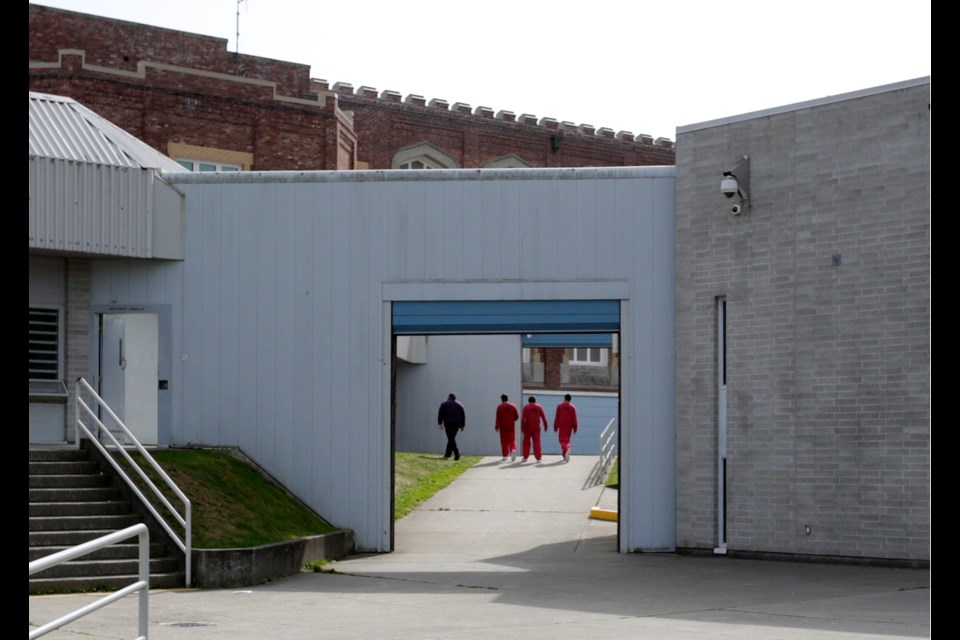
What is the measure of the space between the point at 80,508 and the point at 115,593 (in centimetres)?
795

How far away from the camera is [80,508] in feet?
51.8

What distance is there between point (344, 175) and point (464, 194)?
1751 mm

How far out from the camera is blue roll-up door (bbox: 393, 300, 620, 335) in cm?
1895

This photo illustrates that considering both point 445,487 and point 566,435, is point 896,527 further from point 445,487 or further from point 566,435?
point 566,435

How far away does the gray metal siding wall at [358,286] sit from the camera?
18.8m

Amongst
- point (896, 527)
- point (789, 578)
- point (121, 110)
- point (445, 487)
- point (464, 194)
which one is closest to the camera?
point (789, 578)

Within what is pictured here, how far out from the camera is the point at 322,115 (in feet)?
127

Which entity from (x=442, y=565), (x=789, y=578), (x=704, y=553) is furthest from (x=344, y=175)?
(x=789, y=578)

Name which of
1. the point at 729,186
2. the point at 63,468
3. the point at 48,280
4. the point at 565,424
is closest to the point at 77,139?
the point at 48,280

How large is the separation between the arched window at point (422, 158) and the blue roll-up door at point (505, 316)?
29512 mm

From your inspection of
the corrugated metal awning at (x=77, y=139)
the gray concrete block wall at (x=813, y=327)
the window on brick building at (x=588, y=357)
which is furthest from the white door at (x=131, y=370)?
the window on brick building at (x=588, y=357)

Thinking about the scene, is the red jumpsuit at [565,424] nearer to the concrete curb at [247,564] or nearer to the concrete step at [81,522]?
the concrete curb at [247,564]
